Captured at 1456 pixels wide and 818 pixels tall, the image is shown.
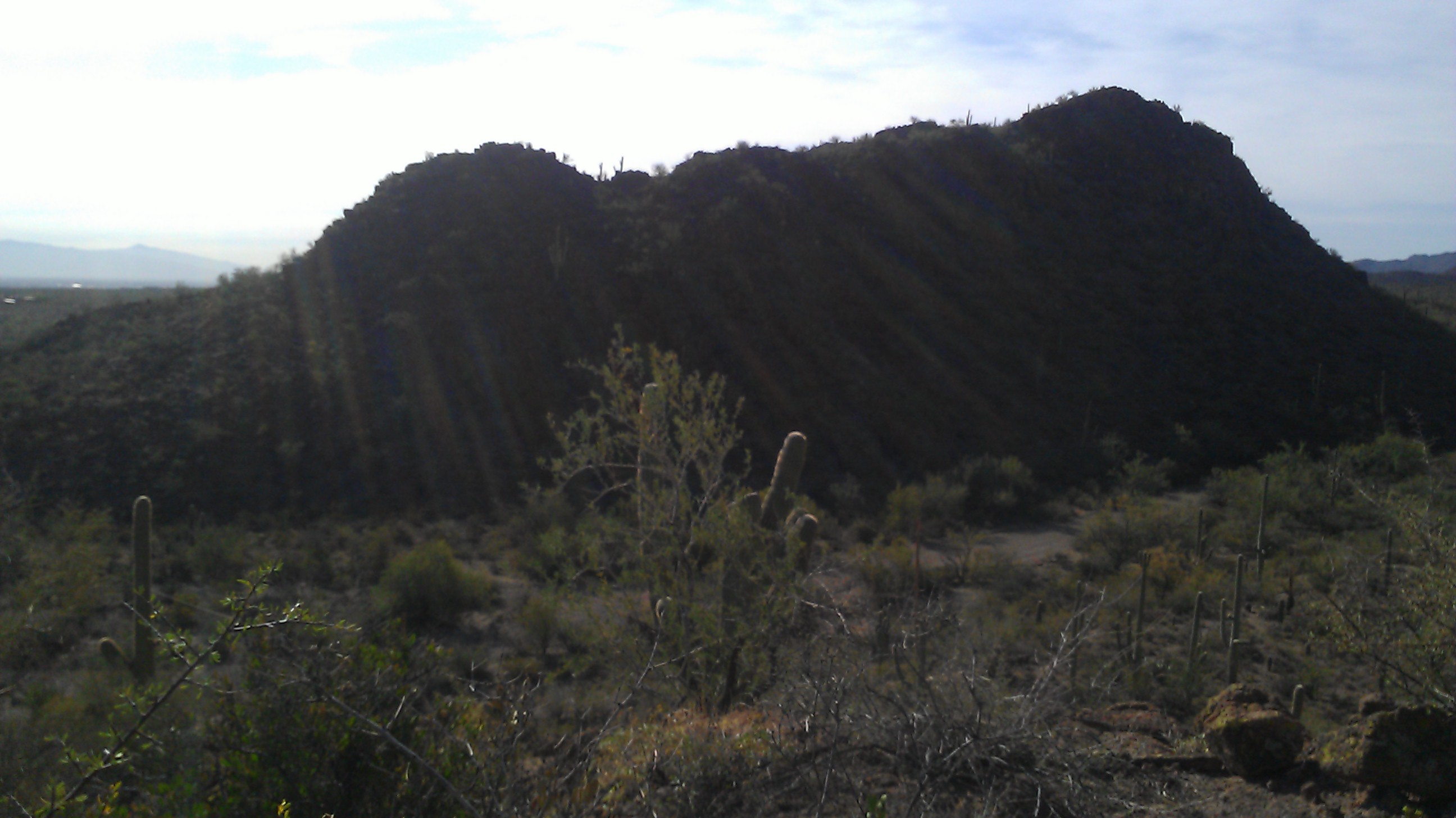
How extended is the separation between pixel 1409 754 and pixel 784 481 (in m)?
5.17

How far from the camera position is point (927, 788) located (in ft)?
11.4

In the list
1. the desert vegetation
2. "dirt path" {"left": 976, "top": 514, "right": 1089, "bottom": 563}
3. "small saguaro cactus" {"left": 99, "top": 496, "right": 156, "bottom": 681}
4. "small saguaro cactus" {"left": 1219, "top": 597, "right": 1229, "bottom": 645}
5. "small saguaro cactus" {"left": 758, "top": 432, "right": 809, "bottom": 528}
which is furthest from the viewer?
"dirt path" {"left": 976, "top": 514, "right": 1089, "bottom": 563}

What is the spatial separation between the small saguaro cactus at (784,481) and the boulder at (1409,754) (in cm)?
478

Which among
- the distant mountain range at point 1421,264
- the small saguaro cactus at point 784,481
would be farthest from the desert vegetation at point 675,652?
the distant mountain range at point 1421,264

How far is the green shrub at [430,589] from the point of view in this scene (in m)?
12.0

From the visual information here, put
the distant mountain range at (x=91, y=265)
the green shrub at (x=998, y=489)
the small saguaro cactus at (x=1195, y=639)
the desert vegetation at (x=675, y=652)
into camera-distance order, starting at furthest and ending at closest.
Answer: the distant mountain range at (x=91, y=265) → the green shrub at (x=998, y=489) → the small saguaro cactus at (x=1195, y=639) → the desert vegetation at (x=675, y=652)

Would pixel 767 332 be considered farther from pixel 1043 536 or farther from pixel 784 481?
pixel 784 481

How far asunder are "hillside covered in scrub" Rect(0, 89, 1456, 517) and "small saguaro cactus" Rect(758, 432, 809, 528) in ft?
38.5

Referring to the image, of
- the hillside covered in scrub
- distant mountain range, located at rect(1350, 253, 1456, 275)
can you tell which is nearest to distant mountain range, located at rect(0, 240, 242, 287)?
the hillside covered in scrub

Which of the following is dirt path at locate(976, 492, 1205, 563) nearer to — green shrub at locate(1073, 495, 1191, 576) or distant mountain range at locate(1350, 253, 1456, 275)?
green shrub at locate(1073, 495, 1191, 576)

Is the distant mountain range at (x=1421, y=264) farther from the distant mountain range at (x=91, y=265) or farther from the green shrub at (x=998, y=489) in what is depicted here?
the distant mountain range at (x=91, y=265)

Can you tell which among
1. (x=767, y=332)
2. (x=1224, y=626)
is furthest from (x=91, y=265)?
(x=1224, y=626)

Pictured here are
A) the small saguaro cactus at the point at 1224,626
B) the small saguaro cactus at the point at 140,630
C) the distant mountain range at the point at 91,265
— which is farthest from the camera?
the distant mountain range at the point at 91,265

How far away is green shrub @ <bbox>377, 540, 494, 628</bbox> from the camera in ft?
39.3
